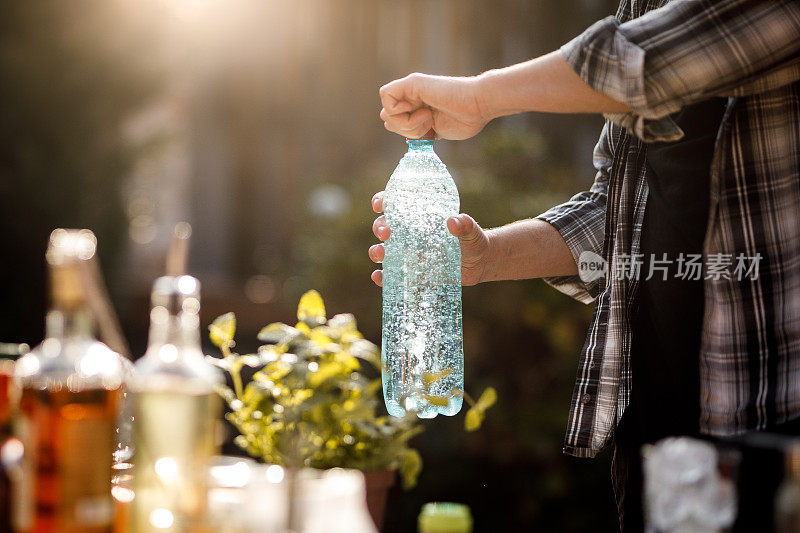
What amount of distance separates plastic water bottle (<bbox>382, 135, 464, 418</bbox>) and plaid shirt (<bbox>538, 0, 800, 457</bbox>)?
0.39 m

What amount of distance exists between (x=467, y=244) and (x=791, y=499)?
834mm

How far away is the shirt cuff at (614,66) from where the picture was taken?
1.09 meters

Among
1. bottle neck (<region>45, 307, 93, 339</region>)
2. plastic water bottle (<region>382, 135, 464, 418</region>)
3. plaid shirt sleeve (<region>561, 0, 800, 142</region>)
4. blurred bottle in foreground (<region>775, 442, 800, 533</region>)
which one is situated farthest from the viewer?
plastic water bottle (<region>382, 135, 464, 418</region>)

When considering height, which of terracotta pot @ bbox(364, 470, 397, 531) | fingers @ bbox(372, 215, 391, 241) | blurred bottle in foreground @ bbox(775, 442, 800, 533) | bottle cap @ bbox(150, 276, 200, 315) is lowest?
terracotta pot @ bbox(364, 470, 397, 531)

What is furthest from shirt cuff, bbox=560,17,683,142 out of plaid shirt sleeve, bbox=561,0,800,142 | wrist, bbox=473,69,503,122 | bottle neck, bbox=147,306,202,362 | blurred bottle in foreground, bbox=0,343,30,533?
blurred bottle in foreground, bbox=0,343,30,533

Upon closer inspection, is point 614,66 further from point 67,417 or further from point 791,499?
point 67,417

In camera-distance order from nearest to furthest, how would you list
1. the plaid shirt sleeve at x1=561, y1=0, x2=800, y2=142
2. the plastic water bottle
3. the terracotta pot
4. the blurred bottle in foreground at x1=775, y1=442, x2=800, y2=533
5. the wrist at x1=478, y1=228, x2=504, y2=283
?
the blurred bottle in foreground at x1=775, y1=442, x2=800, y2=533 < the plaid shirt sleeve at x1=561, y1=0, x2=800, y2=142 < the terracotta pot < the wrist at x1=478, y1=228, x2=504, y2=283 < the plastic water bottle

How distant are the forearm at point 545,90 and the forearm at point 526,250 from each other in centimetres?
39

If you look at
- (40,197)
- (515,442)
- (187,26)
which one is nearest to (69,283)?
(515,442)

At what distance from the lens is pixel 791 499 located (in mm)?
746

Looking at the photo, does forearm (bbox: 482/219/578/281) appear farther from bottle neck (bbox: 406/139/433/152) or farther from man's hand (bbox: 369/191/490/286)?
bottle neck (bbox: 406/139/433/152)

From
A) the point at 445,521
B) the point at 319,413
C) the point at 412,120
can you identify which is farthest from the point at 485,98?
the point at 445,521

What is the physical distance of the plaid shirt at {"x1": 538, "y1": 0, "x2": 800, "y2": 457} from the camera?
3.58 ft

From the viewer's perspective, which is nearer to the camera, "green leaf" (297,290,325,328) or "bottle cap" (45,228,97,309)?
"bottle cap" (45,228,97,309)
